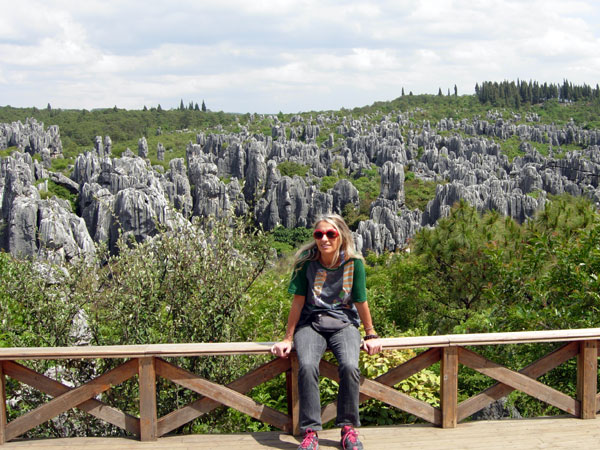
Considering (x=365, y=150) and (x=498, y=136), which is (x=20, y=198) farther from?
(x=498, y=136)

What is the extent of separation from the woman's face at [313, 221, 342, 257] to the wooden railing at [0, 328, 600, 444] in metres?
0.63

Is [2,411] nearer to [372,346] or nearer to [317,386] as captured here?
[317,386]

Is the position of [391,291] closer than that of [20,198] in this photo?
Yes

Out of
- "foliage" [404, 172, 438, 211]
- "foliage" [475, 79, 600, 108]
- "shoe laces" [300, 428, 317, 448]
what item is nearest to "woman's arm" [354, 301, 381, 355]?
"shoe laces" [300, 428, 317, 448]

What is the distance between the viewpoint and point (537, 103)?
128 m

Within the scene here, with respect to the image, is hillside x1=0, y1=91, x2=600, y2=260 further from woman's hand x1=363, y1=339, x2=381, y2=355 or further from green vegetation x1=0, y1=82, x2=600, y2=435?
woman's hand x1=363, y1=339, x2=381, y2=355

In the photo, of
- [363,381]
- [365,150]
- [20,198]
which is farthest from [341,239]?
[365,150]

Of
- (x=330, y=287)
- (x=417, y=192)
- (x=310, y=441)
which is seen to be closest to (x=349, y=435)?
Answer: (x=310, y=441)

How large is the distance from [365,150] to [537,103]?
207 ft

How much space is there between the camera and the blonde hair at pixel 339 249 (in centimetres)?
346

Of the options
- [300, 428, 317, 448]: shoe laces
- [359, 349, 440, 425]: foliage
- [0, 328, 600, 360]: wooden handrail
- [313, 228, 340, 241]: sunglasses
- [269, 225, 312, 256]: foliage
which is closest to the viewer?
[300, 428, 317, 448]: shoe laces

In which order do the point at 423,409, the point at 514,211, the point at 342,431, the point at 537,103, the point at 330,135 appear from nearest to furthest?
the point at 342,431
the point at 423,409
the point at 514,211
the point at 330,135
the point at 537,103

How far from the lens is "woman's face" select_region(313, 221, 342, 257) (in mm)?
3404

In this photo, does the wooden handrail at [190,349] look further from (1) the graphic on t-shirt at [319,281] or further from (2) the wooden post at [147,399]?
(1) the graphic on t-shirt at [319,281]
